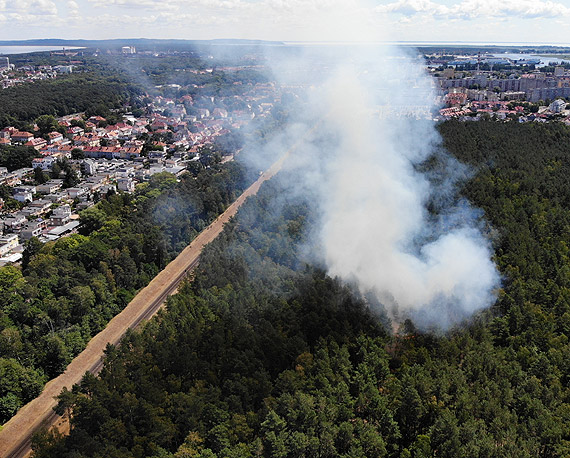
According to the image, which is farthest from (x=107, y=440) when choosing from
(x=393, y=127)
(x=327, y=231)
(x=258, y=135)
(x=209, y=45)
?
(x=209, y=45)

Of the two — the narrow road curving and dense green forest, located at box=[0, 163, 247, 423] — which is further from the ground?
dense green forest, located at box=[0, 163, 247, 423]

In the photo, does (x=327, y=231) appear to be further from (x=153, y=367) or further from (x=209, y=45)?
(x=209, y=45)

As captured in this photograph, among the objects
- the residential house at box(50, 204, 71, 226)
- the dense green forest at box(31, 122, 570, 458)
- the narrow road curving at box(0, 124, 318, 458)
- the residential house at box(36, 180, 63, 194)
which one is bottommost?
the residential house at box(36, 180, 63, 194)

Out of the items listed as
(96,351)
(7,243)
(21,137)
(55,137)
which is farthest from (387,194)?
(21,137)

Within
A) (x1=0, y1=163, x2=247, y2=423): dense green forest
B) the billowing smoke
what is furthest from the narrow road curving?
the billowing smoke

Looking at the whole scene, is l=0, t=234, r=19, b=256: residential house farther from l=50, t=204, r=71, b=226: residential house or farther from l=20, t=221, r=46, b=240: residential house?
l=50, t=204, r=71, b=226: residential house

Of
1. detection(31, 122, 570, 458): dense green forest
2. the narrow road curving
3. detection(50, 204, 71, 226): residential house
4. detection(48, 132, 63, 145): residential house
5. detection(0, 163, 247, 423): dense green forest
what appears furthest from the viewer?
detection(48, 132, 63, 145): residential house

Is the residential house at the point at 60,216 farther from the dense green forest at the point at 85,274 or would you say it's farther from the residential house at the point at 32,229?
the dense green forest at the point at 85,274

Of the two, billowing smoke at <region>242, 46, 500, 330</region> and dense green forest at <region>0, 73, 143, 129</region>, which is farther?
dense green forest at <region>0, 73, 143, 129</region>
